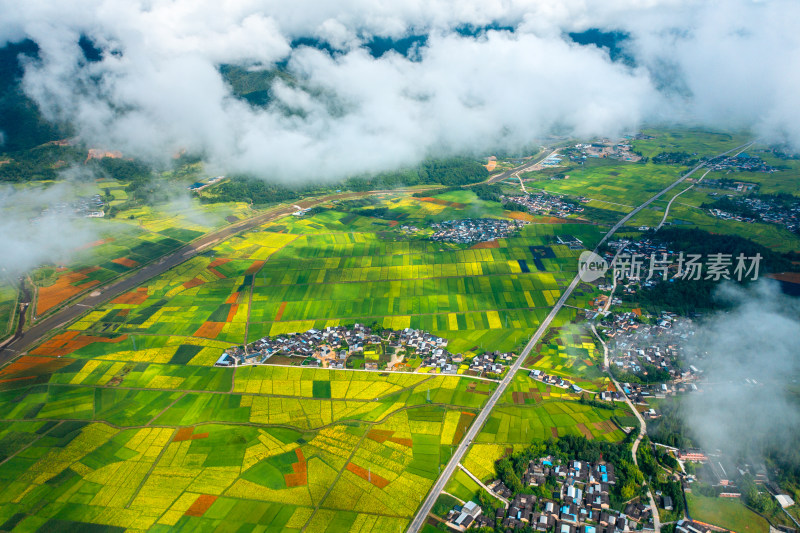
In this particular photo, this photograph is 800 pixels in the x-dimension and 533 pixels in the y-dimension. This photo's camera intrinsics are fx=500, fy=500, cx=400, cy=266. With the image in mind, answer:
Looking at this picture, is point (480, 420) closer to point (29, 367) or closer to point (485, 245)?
point (485, 245)

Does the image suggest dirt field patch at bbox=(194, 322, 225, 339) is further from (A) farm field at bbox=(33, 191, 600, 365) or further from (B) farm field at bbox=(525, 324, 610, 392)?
(B) farm field at bbox=(525, 324, 610, 392)

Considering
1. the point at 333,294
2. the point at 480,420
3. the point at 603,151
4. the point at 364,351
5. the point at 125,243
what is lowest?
the point at 480,420

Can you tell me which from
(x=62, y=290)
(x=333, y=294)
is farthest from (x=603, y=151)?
(x=62, y=290)

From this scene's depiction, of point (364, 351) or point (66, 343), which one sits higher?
point (66, 343)

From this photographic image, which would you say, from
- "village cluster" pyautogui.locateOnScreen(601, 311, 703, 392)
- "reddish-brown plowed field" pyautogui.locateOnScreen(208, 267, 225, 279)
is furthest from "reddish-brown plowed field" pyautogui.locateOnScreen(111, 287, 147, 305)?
"village cluster" pyautogui.locateOnScreen(601, 311, 703, 392)

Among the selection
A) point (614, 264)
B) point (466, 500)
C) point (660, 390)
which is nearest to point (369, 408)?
point (466, 500)

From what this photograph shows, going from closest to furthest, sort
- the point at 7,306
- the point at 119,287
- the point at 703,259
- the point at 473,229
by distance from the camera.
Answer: the point at 7,306
the point at 119,287
the point at 703,259
the point at 473,229

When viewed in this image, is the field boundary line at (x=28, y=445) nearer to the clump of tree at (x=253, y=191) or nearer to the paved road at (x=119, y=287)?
the paved road at (x=119, y=287)
